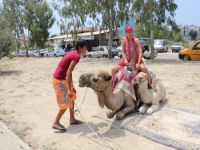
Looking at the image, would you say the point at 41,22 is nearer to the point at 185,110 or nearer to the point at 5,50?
the point at 5,50

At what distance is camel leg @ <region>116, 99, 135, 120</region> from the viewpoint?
7129 mm

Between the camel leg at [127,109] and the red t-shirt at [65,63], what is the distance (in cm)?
135

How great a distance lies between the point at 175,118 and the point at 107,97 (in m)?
1.38

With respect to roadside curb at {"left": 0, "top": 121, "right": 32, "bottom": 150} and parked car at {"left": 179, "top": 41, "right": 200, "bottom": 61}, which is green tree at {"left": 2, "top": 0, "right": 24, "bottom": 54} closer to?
parked car at {"left": 179, "top": 41, "right": 200, "bottom": 61}

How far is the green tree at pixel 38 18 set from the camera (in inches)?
1874

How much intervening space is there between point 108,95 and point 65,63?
1023mm

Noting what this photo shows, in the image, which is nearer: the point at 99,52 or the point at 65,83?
the point at 65,83

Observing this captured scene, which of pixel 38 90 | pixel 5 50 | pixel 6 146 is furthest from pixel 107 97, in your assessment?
pixel 5 50

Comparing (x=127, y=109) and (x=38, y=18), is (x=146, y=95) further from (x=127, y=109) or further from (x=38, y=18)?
(x=38, y=18)

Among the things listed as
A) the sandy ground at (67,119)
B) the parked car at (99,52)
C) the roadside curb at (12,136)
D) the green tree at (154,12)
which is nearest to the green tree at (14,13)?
the parked car at (99,52)

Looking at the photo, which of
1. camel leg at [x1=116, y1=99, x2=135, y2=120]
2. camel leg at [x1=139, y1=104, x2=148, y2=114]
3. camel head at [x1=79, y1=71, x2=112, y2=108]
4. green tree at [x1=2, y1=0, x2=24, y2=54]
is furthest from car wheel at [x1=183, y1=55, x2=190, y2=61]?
green tree at [x1=2, y1=0, x2=24, y2=54]

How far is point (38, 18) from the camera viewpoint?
160 feet

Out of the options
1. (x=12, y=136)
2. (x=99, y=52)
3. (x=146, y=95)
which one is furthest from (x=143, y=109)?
(x=99, y=52)

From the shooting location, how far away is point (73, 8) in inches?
1137
